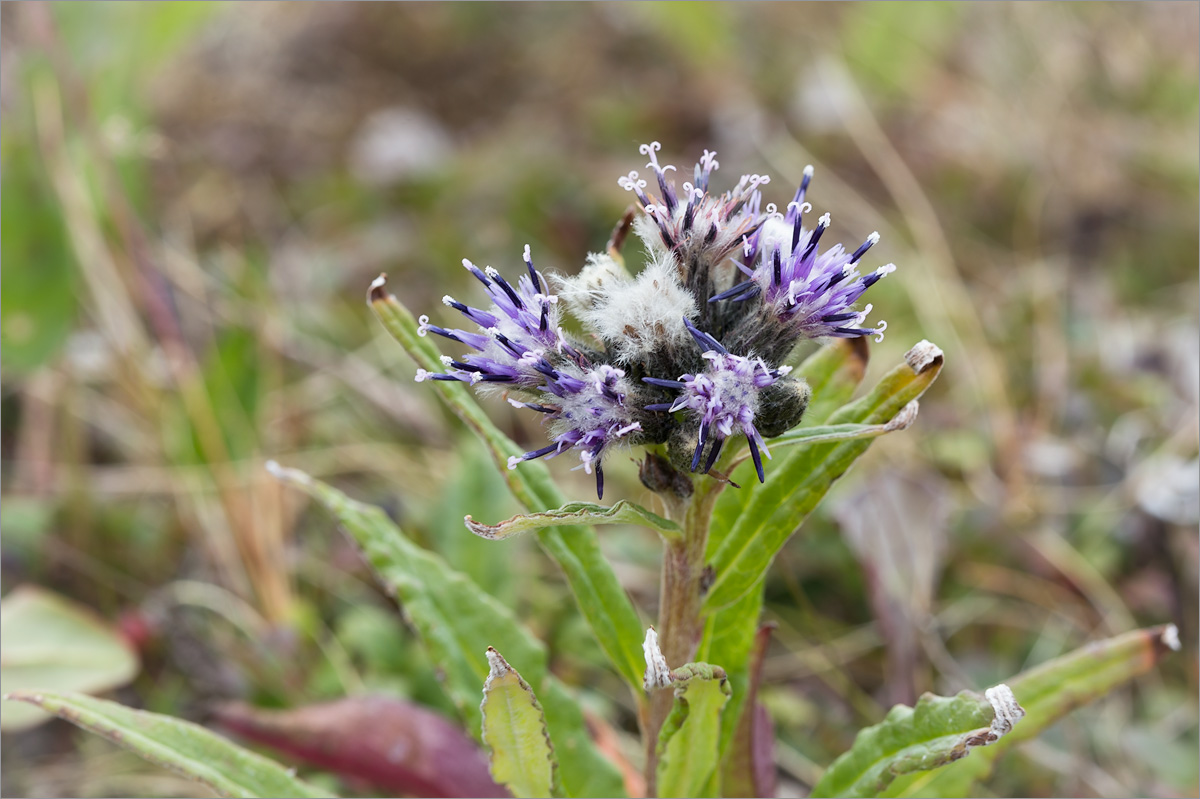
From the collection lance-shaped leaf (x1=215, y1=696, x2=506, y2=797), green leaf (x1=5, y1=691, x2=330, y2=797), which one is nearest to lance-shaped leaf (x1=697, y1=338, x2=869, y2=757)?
lance-shaped leaf (x1=215, y1=696, x2=506, y2=797)

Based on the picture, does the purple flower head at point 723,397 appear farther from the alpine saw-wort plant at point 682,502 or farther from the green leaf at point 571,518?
the green leaf at point 571,518

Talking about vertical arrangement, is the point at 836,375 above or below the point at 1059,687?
above

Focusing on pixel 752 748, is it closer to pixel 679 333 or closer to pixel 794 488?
pixel 794 488

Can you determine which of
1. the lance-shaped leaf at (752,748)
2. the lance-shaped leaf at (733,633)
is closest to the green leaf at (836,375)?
the lance-shaped leaf at (733,633)

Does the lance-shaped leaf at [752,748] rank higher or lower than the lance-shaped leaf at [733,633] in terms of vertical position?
lower

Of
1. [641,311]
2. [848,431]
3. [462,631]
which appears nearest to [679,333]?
[641,311]

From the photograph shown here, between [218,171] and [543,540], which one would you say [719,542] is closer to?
[543,540]
